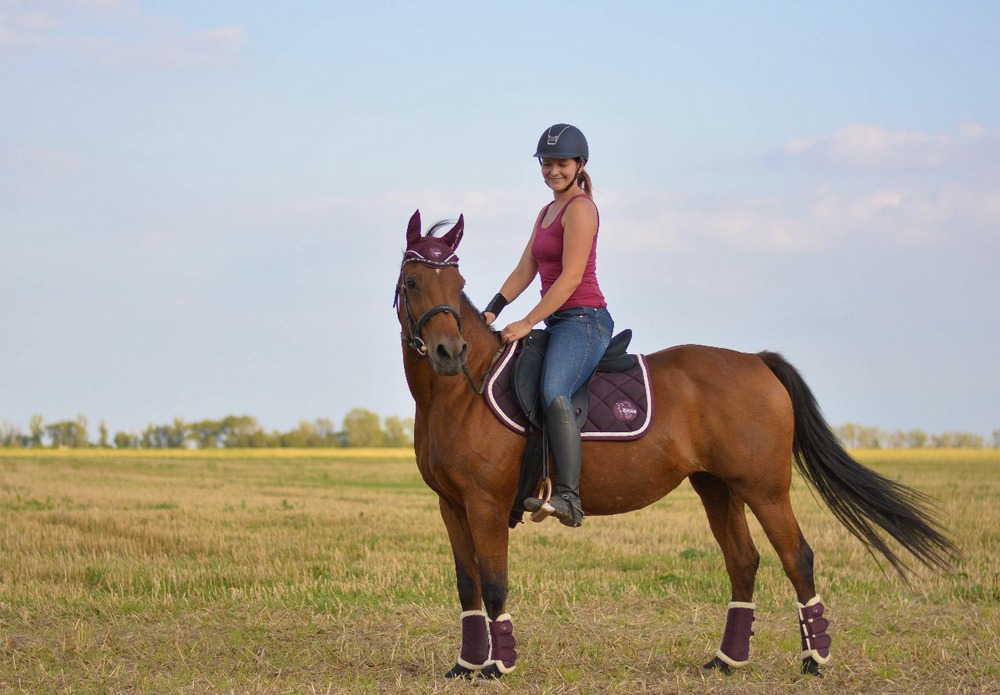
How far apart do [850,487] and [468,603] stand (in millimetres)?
2915

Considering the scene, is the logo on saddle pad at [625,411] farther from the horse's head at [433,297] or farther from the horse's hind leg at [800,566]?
the horse's head at [433,297]

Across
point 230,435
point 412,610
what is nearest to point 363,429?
point 230,435

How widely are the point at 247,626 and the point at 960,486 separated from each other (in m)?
25.0

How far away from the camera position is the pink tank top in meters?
6.85

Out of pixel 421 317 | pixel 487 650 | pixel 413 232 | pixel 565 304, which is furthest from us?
pixel 487 650

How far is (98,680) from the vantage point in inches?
280

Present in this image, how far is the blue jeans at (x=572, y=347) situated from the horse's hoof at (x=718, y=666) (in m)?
2.31

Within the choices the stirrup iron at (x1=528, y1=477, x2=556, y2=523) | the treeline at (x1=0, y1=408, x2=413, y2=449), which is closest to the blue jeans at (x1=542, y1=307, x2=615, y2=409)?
the stirrup iron at (x1=528, y1=477, x2=556, y2=523)

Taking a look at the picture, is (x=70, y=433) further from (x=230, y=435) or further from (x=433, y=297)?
(x=433, y=297)

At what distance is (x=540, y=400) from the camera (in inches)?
263

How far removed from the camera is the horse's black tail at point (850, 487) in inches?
292

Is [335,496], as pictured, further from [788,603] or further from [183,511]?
[788,603]

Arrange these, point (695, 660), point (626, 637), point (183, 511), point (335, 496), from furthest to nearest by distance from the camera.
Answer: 1. point (335, 496)
2. point (183, 511)
3. point (626, 637)
4. point (695, 660)

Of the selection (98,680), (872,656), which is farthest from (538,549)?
(98,680)
